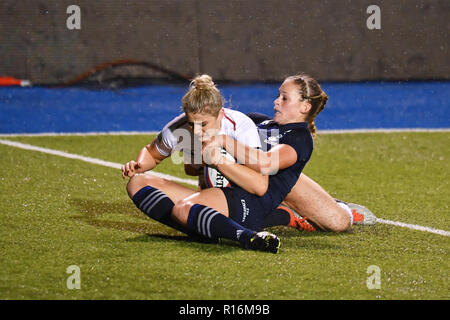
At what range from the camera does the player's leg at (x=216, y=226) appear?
13.2 feet

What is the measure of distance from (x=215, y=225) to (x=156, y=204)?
15.9 inches

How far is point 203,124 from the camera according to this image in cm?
406

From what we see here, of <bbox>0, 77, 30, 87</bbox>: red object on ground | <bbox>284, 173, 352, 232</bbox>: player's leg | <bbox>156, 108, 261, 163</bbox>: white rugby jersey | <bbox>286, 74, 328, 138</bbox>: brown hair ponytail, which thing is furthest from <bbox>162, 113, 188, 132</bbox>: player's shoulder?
<bbox>0, 77, 30, 87</bbox>: red object on ground

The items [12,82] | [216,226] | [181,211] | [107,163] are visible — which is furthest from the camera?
[12,82]

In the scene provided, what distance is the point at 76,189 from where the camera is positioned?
18.9ft

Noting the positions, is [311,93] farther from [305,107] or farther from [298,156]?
[298,156]

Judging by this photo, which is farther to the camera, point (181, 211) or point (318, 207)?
point (318, 207)

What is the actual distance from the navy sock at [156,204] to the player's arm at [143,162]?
16 centimetres

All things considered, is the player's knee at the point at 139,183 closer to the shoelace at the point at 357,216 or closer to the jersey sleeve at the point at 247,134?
the jersey sleeve at the point at 247,134

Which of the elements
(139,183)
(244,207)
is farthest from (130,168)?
(244,207)

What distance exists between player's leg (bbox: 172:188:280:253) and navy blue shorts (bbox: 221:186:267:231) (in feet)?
0.26

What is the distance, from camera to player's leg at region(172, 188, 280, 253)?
4.03m

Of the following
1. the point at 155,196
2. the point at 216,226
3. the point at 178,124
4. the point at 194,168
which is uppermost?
the point at 178,124
